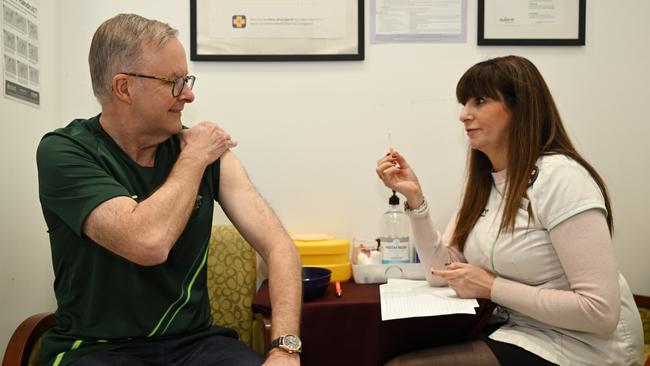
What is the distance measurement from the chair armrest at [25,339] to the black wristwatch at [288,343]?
68cm

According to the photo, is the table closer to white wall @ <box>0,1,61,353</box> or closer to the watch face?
the watch face

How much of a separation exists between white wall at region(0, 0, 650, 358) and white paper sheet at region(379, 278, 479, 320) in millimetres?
483

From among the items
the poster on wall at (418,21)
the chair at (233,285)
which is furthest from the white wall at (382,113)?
the chair at (233,285)

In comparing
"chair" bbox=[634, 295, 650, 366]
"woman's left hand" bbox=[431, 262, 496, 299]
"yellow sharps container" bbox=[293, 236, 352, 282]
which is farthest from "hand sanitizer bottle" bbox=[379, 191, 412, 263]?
"chair" bbox=[634, 295, 650, 366]

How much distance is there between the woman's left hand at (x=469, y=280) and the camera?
5.27ft

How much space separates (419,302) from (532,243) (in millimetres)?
390

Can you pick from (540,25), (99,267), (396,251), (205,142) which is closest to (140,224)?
(99,267)

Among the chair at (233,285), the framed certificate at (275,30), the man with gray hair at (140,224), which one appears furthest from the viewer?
the framed certificate at (275,30)

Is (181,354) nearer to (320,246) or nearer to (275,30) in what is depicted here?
(320,246)

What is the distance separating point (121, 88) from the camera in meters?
1.44

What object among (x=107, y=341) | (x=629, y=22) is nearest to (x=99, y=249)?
(x=107, y=341)

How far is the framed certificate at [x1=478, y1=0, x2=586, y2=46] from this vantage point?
7.40ft

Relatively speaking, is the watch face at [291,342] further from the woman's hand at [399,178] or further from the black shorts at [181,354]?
the woman's hand at [399,178]

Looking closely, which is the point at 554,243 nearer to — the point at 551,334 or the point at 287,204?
the point at 551,334
